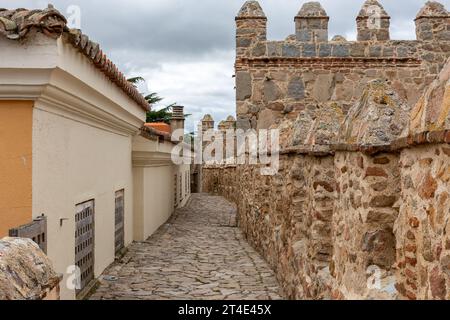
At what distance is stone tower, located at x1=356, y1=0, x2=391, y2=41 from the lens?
500 inches

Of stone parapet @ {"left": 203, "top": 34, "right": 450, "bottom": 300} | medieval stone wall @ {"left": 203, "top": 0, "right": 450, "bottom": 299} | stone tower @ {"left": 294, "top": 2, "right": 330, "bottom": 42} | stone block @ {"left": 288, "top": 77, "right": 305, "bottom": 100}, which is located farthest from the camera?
stone block @ {"left": 288, "top": 77, "right": 305, "bottom": 100}

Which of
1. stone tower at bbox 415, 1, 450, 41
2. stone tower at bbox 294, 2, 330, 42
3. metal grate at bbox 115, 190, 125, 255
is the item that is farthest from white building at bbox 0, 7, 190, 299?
stone tower at bbox 415, 1, 450, 41

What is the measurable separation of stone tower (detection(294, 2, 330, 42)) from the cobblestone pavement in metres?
4.97

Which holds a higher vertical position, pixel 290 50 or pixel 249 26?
pixel 249 26

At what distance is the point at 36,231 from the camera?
4.73 m

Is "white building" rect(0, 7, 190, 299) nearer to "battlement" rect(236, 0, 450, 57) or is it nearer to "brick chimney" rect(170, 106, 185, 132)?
"battlement" rect(236, 0, 450, 57)

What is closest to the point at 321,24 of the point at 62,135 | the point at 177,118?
the point at 62,135

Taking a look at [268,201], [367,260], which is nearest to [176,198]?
[268,201]

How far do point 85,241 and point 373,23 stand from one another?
29.7 ft

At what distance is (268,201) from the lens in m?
9.63

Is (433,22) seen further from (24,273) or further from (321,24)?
(24,273)

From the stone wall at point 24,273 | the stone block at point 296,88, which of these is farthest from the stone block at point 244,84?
the stone wall at point 24,273

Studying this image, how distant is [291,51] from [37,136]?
9.20 meters

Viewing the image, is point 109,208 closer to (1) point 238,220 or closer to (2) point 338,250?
(2) point 338,250
